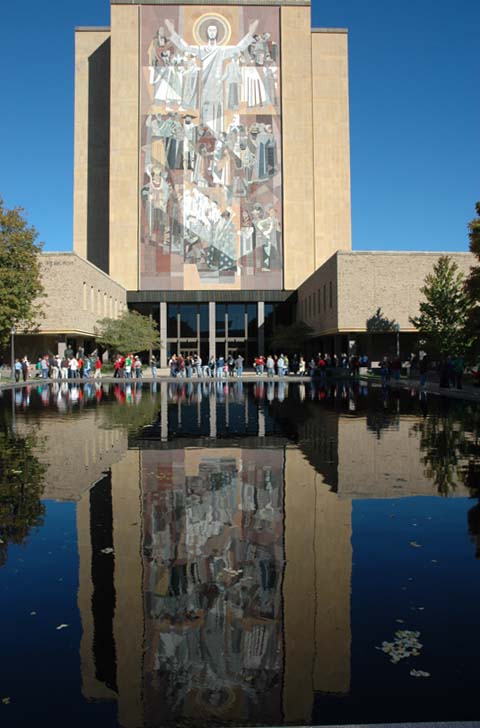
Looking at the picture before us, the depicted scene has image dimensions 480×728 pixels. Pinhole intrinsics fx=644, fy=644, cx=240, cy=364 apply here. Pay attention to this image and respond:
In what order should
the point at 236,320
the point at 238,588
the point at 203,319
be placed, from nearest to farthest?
1. the point at 238,588
2. the point at 236,320
3. the point at 203,319

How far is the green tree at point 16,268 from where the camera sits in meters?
33.7

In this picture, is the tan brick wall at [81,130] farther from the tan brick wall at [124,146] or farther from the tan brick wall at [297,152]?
the tan brick wall at [297,152]

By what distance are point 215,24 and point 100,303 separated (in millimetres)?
30147

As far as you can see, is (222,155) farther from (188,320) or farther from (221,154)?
(188,320)

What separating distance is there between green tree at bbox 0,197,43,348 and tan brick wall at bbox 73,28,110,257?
29654 mm

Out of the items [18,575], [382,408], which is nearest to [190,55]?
[382,408]

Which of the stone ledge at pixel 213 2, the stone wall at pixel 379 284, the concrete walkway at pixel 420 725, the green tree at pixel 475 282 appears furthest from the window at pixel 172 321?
the concrete walkway at pixel 420 725

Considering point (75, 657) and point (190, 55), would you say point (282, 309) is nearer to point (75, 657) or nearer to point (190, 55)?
point (190, 55)

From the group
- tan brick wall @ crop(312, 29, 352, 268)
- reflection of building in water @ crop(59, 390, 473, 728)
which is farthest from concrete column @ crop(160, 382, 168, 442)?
tan brick wall @ crop(312, 29, 352, 268)

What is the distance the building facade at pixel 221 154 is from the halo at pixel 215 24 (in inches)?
3.7

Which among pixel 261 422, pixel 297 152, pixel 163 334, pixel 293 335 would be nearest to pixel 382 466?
pixel 261 422

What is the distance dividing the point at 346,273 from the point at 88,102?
36774mm

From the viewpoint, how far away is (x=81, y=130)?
214 feet

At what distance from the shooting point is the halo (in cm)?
6084
